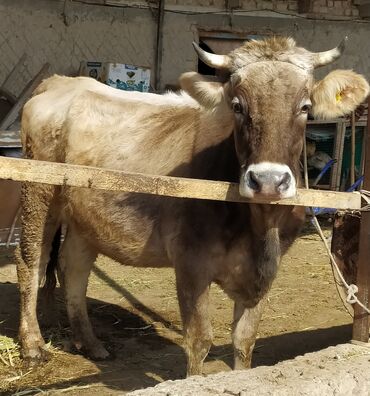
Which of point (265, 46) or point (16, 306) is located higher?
point (265, 46)

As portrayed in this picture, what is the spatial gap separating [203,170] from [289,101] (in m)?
0.85

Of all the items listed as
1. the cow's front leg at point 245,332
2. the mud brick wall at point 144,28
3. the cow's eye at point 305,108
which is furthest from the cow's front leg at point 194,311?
the mud brick wall at point 144,28

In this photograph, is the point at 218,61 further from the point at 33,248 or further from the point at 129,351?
the point at 129,351

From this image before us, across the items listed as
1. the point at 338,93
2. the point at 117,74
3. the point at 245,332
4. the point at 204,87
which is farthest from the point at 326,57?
the point at 117,74

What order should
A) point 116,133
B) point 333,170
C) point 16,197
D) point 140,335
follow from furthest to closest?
point 333,170
point 16,197
point 140,335
point 116,133

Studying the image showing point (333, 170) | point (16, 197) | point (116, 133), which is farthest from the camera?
point (333, 170)

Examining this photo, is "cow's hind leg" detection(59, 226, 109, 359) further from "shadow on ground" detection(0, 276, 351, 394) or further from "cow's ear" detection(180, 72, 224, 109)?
"cow's ear" detection(180, 72, 224, 109)

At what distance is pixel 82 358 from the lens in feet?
17.1

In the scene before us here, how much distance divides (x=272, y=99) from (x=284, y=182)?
1.62 ft

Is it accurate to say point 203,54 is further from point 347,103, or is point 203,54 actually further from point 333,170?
point 333,170

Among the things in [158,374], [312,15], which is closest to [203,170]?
[158,374]

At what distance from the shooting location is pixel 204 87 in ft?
13.0

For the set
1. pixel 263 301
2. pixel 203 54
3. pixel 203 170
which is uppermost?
pixel 203 54

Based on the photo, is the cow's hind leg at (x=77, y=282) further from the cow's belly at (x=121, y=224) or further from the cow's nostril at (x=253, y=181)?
the cow's nostril at (x=253, y=181)
